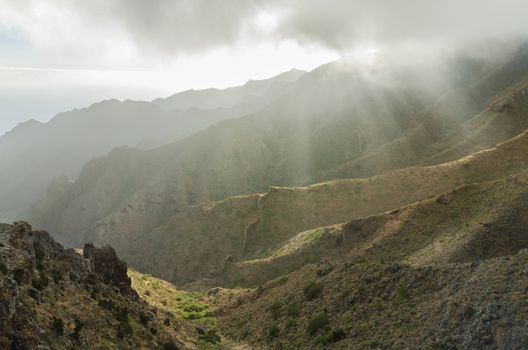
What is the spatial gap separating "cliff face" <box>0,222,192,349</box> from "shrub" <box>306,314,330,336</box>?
8218 millimetres

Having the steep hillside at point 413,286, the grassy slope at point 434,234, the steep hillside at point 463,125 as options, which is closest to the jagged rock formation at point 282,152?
the steep hillside at point 463,125

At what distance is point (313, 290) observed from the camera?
30.1 meters

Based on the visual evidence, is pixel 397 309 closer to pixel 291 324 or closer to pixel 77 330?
pixel 291 324

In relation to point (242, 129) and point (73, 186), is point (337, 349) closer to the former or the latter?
point (242, 129)

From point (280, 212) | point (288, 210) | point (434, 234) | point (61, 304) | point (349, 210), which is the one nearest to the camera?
point (61, 304)

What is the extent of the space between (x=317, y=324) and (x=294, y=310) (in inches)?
166

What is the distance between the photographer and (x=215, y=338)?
30656 millimetres

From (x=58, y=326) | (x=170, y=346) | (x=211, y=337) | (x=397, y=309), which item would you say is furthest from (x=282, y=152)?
(x=58, y=326)

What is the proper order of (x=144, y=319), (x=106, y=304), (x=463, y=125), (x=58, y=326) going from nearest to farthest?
(x=58, y=326) → (x=106, y=304) → (x=144, y=319) → (x=463, y=125)

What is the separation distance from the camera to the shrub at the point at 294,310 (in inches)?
1132

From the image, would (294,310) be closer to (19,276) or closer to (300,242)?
(19,276)

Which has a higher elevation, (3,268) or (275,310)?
(3,268)

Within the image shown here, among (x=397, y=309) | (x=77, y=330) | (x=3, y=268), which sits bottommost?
(x=397, y=309)

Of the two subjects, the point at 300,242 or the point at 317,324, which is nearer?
the point at 317,324
